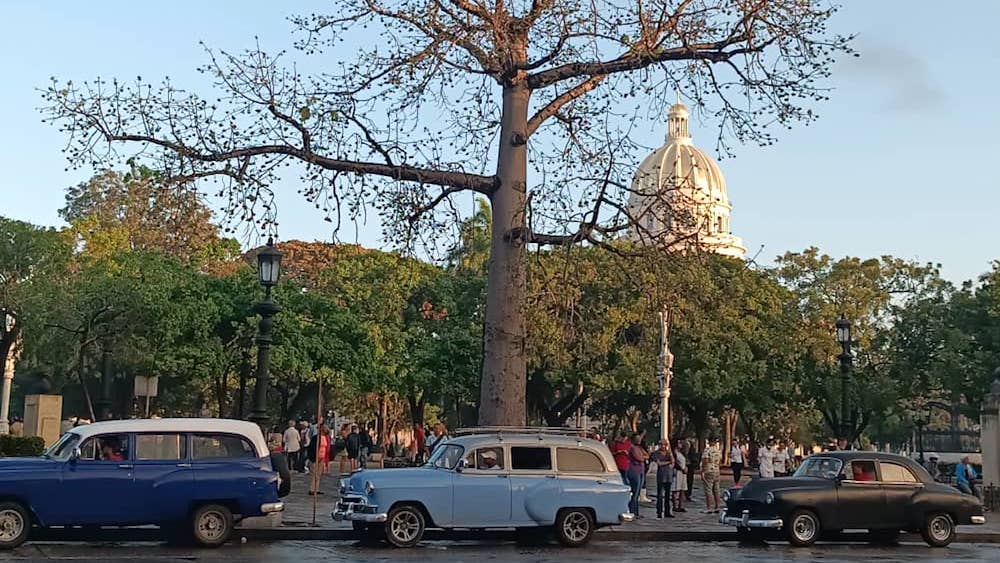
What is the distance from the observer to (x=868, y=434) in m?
82.5

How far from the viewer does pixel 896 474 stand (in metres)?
19.9

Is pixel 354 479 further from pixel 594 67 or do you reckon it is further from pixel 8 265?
pixel 8 265

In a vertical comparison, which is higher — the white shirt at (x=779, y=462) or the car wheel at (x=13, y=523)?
the white shirt at (x=779, y=462)

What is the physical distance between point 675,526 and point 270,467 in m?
8.35

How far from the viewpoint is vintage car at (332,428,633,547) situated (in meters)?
17.3

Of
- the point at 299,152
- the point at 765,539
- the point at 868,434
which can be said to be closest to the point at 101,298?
the point at 299,152

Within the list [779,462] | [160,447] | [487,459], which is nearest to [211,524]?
[160,447]

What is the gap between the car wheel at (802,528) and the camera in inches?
752

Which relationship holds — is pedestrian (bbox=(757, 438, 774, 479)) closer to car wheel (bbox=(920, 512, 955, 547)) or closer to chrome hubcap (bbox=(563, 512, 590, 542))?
car wheel (bbox=(920, 512, 955, 547))

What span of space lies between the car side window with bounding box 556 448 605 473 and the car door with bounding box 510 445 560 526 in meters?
0.22

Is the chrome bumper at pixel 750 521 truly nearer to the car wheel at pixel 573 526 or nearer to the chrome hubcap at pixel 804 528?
the chrome hubcap at pixel 804 528

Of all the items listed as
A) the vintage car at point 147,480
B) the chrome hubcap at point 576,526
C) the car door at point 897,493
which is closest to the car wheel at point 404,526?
the vintage car at point 147,480

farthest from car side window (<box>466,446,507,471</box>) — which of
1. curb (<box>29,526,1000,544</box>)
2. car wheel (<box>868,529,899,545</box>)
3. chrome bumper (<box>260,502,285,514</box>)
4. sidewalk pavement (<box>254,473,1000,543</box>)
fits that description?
car wheel (<box>868,529,899,545</box>)

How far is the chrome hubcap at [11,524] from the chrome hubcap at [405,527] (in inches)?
200
